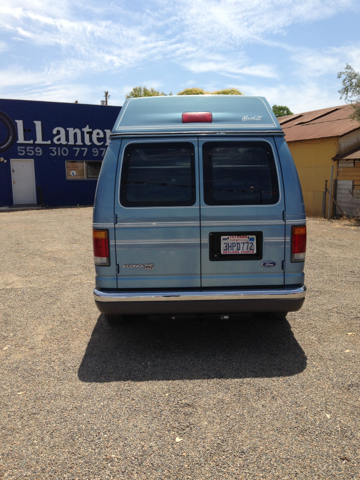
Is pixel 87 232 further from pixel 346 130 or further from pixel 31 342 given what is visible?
pixel 346 130

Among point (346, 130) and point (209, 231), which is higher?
point (346, 130)

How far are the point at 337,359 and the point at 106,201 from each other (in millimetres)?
2691

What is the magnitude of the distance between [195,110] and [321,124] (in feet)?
54.8

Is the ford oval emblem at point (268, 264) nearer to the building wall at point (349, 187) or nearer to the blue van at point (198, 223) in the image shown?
the blue van at point (198, 223)

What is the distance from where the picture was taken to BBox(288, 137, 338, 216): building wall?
16188 mm

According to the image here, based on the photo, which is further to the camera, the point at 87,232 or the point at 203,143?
the point at 87,232

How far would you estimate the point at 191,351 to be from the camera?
4090 mm

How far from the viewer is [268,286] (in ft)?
12.5

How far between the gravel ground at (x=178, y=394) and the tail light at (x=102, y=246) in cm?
101

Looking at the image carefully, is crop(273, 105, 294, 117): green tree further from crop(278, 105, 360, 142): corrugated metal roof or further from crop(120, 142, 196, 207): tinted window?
crop(120, 142, 196, 207): tinted window

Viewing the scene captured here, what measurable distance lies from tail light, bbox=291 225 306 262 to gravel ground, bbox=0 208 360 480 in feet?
3.34

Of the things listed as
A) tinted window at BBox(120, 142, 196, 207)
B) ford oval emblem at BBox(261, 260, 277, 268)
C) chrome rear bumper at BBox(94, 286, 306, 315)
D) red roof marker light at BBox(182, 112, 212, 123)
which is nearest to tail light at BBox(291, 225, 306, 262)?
ford oval emblem at BBox(261, 260, 277, 268)

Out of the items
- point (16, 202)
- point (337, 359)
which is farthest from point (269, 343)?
point (16, 202)

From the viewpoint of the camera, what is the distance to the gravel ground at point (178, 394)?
248cm
